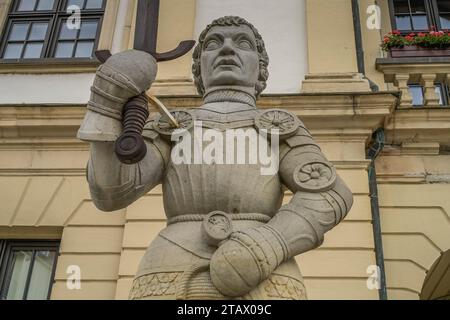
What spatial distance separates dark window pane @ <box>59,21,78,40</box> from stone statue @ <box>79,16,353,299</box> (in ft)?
22.2

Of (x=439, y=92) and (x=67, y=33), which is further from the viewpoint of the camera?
(x=67, y=33)

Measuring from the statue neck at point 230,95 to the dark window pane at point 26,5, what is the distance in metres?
7.66

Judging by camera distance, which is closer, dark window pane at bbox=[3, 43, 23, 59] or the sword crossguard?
the sword crossguard

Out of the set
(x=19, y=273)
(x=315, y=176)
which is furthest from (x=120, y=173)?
(x=19, y=273)

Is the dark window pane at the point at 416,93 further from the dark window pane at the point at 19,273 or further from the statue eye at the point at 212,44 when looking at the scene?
the dark window pane at the point at 19,273

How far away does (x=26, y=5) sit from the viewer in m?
9.45

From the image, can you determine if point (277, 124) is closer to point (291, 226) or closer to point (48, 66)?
point (291, 226)

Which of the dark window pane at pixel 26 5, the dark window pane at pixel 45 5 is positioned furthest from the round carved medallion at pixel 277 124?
the dark window pane at pixel 26 5

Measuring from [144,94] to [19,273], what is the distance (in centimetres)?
522

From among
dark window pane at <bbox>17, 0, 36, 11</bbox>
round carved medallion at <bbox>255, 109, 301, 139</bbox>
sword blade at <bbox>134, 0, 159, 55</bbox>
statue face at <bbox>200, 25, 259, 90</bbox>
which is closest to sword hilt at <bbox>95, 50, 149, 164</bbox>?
sword blade at <bbox>134, 0, 159, 55</bbox>

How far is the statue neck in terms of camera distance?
278 cm

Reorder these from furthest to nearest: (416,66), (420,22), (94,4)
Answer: (94,4), (420,22), (416,66)

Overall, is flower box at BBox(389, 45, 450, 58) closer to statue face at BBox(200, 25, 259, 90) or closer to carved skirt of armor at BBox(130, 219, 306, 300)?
statue face at BBox(200, 25, 259, 90)

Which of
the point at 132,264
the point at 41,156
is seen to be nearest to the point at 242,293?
the point at 132,264
